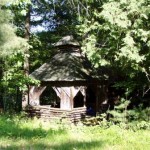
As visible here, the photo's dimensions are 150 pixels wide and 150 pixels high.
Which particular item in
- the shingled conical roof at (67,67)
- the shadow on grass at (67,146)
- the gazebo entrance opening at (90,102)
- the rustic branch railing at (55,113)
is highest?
the shingled conical roof at (67,67)

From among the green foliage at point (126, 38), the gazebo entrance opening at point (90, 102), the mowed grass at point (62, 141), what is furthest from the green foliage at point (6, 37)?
the gazebo entrance opening at point (90, 102)

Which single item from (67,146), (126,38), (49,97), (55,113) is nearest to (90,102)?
(49,97)

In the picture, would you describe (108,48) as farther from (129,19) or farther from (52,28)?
(52,28)

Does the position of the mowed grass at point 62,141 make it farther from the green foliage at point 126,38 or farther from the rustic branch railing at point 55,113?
the rustic branch railing at point 55,113

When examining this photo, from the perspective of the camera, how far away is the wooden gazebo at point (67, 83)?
22031 millimetres

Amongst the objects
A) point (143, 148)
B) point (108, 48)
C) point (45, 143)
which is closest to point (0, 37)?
point (108, 48)

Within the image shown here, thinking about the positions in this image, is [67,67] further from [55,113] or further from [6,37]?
[6,37]

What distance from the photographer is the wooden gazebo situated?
22031 mm

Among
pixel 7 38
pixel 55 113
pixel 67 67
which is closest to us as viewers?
pixel 7 38

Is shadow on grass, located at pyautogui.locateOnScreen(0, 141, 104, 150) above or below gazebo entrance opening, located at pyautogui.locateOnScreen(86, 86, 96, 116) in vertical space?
below

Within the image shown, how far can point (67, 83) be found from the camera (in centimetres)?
2206

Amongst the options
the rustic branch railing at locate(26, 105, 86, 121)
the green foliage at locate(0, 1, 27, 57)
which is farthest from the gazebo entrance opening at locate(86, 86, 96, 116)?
the green foliage at locate(0, 1, 27, 57)

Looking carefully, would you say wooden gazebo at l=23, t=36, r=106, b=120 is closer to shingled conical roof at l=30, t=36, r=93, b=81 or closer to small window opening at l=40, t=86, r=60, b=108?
shingled conical roof at l=30, t=36, r=93, b=81

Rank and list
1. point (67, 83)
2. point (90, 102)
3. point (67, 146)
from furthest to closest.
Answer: point (90, 102) < point (67, 83) < point (67, 146)
